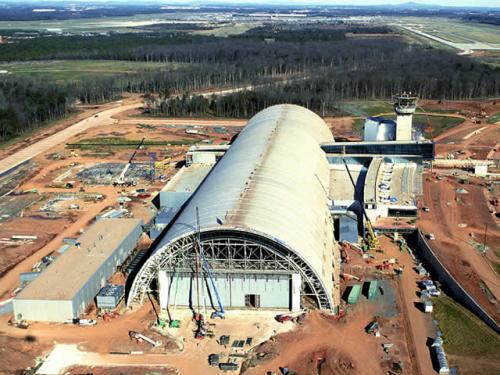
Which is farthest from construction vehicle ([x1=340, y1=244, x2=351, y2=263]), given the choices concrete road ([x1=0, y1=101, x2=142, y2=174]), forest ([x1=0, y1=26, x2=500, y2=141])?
forest ([x1=0, y1=26, x2=500, y2=141])

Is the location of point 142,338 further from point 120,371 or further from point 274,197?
point 274,197


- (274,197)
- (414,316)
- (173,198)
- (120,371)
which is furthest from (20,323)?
(414,316)

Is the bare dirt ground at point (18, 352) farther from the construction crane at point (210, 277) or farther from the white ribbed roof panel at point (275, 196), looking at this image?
the construction crane at point (210, 277)

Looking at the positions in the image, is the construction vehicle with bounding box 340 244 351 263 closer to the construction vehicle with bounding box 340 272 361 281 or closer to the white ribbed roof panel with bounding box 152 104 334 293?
the white ribbed roof panel with bounding box 152 104 334 293

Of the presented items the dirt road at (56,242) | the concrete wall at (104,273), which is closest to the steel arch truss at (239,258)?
the concrete wall at (104,273)

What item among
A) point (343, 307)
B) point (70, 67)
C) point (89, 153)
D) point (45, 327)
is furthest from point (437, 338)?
point (70, 67)

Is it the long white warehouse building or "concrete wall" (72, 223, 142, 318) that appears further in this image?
"concrete wall" (72, 223, 142, 318)
